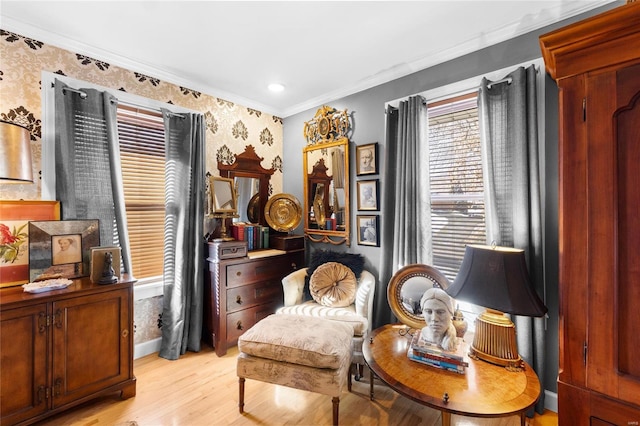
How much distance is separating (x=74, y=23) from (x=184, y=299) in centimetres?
226

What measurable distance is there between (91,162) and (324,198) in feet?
6.81

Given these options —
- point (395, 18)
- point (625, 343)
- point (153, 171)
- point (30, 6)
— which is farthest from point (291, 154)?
point (625, 343)

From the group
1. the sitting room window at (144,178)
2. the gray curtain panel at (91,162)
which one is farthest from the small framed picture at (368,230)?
the gray curtain panel at (91,162)

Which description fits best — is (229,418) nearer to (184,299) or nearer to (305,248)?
(184,299)

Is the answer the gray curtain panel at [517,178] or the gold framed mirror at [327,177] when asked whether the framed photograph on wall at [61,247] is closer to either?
the gold framed mirror at [327,177]

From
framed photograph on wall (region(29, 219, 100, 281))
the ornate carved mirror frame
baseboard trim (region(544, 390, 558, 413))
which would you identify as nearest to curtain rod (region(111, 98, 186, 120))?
the ornate carved mirror frame

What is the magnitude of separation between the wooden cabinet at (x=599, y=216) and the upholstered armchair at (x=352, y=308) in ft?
4.42

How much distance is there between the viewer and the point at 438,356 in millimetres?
1443

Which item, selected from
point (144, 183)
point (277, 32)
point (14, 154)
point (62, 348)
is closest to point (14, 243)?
point (14, 154)

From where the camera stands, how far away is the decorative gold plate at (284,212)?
3281mm

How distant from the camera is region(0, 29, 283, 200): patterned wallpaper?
1.96 m

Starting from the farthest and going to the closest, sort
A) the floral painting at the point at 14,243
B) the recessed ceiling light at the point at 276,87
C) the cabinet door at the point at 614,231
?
1. the recessed ceiling light at the point at 276,87
2. the floral painting at the point at 14,243
3. the cabinet door at the point at 614,231

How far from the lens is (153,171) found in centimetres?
272

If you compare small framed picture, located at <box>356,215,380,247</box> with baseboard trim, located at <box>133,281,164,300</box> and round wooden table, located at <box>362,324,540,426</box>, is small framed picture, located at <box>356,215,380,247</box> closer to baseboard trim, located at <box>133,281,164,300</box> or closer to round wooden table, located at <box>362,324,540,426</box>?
round wooden table, located at <box>362,324,540,426</box>
